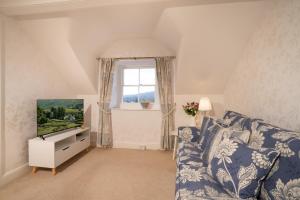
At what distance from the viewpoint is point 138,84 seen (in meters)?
4.00

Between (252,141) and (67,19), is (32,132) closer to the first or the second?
(67,19)

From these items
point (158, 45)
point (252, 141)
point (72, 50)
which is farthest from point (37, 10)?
point (252, 141)

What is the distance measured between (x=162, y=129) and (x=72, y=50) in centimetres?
221

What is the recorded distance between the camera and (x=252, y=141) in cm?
145

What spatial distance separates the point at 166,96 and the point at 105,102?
1.30 metres

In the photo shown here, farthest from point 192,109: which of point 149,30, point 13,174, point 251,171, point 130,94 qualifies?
point 13,174

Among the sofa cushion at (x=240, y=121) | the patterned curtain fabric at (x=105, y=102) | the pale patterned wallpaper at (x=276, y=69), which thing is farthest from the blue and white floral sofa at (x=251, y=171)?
the patterned curtain fabric at (x=105, y=102)

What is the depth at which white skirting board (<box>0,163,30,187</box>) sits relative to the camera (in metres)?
2.21

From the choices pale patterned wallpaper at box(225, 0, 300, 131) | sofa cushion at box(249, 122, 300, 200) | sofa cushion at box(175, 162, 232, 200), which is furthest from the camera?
pale patterned wallpaper at box(225, 0, 300, 131)

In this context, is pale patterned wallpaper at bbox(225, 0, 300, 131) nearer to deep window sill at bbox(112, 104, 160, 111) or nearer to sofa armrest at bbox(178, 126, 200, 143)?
sofa armrest at bbox(178, 126, 200, 143)

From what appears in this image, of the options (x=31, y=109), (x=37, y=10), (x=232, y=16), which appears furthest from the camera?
(x=31, y=109)

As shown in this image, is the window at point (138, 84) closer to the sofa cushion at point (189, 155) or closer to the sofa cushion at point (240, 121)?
the sofa cushion at point (189, 155)

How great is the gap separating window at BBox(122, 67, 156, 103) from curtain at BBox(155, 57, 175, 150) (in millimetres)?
390

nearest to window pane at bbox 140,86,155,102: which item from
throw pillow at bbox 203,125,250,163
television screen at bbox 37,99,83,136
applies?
television screen at bbox 37,99,83,136
